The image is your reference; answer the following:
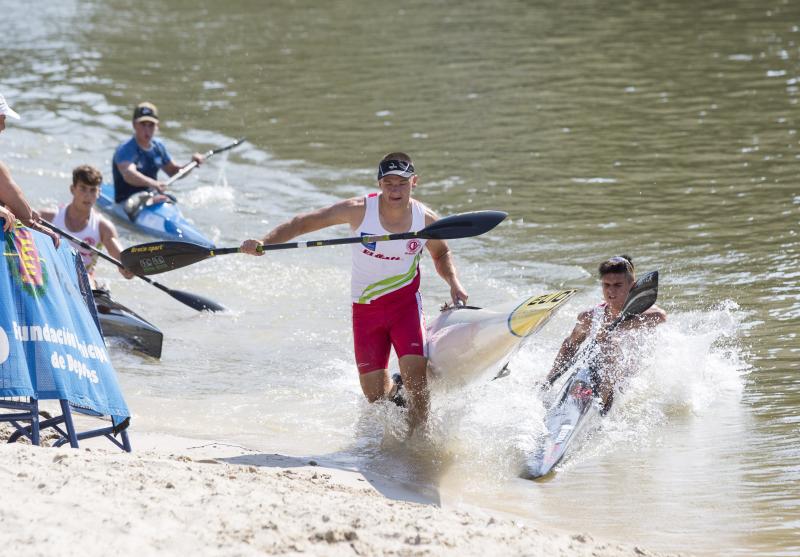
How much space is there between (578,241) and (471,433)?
5.26 m

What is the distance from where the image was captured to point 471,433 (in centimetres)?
760

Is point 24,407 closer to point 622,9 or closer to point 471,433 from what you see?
point 471,433

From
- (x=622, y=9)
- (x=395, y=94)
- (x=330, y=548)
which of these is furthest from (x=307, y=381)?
(x=622, y=9)

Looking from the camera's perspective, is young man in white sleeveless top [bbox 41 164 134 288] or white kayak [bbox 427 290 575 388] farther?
young man in white sleeveless top [bbox 41 164 134 288]

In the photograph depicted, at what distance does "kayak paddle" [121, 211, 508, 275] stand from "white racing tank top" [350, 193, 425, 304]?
106 mm

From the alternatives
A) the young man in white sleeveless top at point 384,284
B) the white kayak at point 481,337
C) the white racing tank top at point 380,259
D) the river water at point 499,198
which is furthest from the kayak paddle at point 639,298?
the white racing tank top at point 380,259

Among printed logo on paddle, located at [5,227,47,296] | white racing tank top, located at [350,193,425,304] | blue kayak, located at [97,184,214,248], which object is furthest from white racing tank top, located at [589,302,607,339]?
blue kayak, located at [97,184,214,248]

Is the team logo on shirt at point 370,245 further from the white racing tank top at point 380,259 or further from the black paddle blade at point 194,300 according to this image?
the black paddle blade at point 194,300

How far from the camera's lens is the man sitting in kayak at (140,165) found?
1346 centimetres

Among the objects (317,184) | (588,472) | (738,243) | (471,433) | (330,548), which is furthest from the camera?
(317,184)

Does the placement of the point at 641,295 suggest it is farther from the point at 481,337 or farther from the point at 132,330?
the point at 132,330

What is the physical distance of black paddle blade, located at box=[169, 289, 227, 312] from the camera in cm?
1014

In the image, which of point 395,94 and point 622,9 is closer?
point 395,94

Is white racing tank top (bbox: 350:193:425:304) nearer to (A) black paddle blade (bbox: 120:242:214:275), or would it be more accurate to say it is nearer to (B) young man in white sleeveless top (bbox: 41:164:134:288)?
(A) black paddle blade (bbox: 120:242:214:275)
